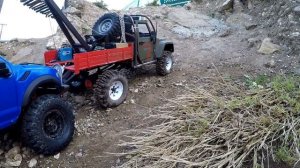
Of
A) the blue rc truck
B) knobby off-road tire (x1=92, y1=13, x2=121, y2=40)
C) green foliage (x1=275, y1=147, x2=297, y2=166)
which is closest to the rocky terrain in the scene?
the blue rc truck

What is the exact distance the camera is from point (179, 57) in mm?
8625

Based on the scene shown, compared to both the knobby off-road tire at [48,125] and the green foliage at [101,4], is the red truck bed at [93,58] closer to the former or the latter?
the knobby off-road tire at [48,125]

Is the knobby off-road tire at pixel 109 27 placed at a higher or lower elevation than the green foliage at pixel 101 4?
lower

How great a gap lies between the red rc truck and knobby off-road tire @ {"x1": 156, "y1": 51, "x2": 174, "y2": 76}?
22 mm

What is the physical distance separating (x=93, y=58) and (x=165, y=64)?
2290 millimetres

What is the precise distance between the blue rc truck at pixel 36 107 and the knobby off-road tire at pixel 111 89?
90 cm

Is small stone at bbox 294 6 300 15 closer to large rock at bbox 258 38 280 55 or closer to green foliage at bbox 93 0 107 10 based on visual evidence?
large rock at bbox 258 38 280 55

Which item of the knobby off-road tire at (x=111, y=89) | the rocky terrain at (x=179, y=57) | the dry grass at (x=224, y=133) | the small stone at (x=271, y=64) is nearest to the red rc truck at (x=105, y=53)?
the knobby off-road tire at (x=111, y=89)

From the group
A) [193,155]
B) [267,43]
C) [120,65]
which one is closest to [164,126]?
[193,155]

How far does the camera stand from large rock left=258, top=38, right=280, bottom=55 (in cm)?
793

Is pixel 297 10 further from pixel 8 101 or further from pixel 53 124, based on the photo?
pixel 8 101

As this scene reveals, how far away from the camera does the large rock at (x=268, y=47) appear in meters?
7.93

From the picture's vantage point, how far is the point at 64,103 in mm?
4453

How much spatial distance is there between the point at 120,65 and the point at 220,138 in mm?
3092
